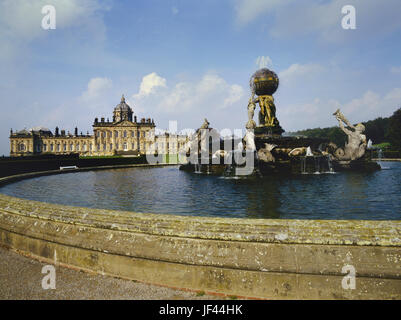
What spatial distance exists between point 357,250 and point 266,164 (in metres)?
11.7

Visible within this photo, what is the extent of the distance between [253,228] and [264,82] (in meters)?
19.3

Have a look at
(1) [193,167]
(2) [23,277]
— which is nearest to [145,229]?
(2) [23,277]

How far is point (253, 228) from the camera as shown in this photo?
11.4 feet

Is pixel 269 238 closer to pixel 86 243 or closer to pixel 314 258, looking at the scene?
pixel 314 258

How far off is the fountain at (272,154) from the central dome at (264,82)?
88.1 inches

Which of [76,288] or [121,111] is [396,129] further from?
[121,111]

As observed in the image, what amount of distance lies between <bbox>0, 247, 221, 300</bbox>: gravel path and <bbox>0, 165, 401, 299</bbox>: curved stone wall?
0.11 metres

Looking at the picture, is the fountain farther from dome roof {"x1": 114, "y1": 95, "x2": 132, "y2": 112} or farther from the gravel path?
dome roof {"x1": 114, "y1": 95, "x2": 132, "y2": 112}

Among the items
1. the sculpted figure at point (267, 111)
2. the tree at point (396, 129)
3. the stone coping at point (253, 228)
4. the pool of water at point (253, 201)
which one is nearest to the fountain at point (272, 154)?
the sculpted figure at point (267, 111)

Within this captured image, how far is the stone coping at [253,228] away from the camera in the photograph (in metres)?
3.18

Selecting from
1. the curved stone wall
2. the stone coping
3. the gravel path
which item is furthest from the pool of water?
the gravel path

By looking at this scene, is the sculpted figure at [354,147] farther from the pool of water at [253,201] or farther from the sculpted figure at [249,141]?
the pool of water at [253,201]

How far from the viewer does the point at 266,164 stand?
14602mm

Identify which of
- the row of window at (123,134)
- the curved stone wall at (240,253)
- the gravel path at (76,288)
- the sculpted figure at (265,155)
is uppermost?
the row of window at (123,134)
